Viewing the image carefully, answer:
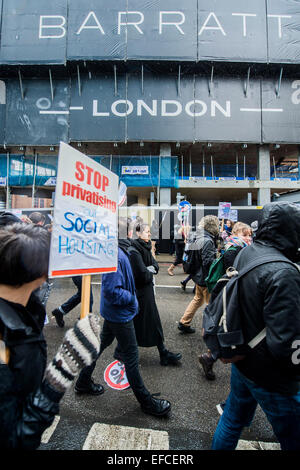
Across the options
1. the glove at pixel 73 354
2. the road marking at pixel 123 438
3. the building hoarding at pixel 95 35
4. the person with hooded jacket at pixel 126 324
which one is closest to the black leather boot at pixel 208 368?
the person with hooded jacket at pixel 126 324

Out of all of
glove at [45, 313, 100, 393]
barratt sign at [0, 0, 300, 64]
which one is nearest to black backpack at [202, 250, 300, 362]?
glove at [45, 313, 100, 393]

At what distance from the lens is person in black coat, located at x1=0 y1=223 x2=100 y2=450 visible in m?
0.90

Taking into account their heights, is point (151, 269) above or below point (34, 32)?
below

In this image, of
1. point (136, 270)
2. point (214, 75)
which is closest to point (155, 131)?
point (214, 75)

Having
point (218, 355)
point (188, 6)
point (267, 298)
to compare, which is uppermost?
point (188, 6)

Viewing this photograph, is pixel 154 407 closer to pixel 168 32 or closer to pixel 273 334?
pixel 273 334

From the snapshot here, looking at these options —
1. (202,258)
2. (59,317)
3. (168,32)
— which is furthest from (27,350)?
(168,32)

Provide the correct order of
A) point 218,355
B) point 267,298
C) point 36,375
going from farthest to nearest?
point 218,355 < point 267,298 < point 36,375

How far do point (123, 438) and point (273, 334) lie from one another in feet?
5.38

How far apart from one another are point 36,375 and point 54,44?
19505 millimetres

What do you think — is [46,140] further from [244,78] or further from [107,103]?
[244,78]

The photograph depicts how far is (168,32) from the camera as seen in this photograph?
14.8 metres

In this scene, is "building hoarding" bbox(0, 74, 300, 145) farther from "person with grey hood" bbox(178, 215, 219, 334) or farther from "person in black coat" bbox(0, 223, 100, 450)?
"person in black coat" bbox(0, 223, 100, 450)

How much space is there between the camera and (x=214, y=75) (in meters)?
15.5
